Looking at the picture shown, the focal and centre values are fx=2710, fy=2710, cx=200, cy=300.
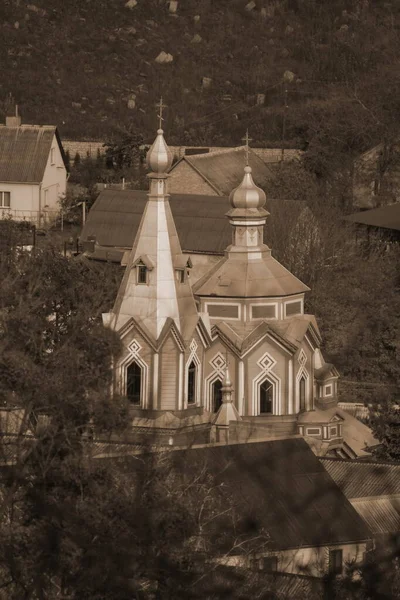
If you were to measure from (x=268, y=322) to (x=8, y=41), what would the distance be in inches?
1964

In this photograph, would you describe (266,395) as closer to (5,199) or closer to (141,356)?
(141,356)

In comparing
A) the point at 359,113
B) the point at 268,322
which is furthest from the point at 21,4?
the point at 268,322

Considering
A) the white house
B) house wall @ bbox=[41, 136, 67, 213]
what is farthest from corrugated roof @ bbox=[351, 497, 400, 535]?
house wall @ bbox=[41, 136, 67, 213]

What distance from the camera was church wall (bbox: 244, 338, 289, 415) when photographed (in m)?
50.7

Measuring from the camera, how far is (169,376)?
49.2 metres

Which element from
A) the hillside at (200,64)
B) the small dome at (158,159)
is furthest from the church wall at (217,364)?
the hillside at (200,64)

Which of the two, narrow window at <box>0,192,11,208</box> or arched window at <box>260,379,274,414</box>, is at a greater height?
narrow window at <box>0,192,11,208</box>

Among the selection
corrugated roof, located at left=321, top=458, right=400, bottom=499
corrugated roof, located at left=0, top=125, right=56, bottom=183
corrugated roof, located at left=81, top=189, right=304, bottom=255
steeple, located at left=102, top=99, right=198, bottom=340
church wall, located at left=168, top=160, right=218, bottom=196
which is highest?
corrugated roof, located at left=0, top=125, right=56, bottom=183

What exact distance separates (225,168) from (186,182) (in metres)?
1.77

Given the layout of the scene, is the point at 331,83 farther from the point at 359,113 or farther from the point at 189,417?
the point at 189,417

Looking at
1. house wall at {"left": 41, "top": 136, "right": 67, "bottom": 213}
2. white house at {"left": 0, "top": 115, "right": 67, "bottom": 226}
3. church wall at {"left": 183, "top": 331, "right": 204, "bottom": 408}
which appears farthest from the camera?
house wall at {"left": 41, "top": 136, "right": 67, "bottom": 213}

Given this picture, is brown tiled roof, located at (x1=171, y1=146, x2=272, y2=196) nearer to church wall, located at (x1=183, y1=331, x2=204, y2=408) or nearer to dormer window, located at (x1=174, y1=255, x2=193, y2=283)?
dormer window, located at (x1=174, y1=255, x2=193, y2=283)

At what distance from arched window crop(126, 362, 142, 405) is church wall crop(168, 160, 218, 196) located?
26289mm

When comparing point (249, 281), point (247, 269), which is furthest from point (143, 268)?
point (247, 269)
